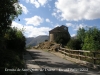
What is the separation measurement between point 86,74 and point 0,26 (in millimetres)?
7394

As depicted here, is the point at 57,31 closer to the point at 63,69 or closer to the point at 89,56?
the point at 89,56

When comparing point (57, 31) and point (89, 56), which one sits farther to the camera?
point (57, 31)

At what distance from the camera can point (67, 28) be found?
2842 inches

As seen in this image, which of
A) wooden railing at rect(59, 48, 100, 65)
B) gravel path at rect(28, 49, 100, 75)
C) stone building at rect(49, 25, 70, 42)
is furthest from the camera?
stone building at rect(49, 25, 70, 42)

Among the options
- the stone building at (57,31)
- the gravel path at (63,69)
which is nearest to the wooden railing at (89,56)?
the gravel path at (63,69)

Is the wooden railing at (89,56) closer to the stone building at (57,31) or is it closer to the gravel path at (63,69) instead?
the gravel path at (63,69)

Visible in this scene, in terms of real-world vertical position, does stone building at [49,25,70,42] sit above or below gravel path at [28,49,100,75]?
above

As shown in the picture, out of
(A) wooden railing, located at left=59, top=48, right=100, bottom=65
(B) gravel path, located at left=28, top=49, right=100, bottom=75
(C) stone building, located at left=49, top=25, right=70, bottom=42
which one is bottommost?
(B) gravel path, located at left=28, top=49, right=100, bottom=75

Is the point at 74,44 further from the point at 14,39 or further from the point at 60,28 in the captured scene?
the point at 60,28

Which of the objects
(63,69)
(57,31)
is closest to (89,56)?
(63,69)

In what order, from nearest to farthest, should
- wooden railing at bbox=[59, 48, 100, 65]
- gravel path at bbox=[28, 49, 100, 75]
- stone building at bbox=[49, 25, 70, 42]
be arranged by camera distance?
gravel path at bbox=[28, 49, 100, 75], wooden railing at bbox=[59, 48, 100, 65], stone building at bbox=[49, 25, 70, 42]

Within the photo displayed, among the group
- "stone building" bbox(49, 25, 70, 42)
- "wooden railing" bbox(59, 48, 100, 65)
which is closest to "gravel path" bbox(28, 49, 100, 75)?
"wooden railing" bbox(59, 48, 100, 65)

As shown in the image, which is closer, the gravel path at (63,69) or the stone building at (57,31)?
the gravel path at (63,69)

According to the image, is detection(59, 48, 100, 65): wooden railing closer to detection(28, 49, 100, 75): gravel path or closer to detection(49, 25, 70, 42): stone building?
detection(28, 49, 100, 75): gravel path
